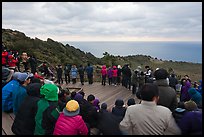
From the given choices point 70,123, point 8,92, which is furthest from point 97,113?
point 8,92

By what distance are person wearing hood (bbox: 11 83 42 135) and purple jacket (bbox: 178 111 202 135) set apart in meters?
2.63

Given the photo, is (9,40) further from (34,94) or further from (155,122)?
(155,122)

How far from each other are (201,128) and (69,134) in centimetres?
198

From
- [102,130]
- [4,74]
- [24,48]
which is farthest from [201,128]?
[24,48]

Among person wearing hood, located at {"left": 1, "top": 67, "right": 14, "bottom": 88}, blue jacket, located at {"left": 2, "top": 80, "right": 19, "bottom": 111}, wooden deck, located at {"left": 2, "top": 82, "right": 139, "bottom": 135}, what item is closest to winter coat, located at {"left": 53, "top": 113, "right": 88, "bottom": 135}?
blue jacket, located at {"left": 2, "top": 80, "right": 19, "bottom": 111}

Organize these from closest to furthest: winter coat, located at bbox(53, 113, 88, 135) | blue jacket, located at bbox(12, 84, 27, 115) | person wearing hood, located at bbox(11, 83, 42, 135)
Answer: winter coat, located at bbox(53, 113, 88, 135) < person wearing hood, located at bbox(11, 83, 42, 135) < blue jacket, located at bbox(12, 84, 27, 115)

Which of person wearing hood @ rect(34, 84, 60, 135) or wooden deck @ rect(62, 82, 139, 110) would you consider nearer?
person wearing hood @ rect(34, 84, 60, 135)

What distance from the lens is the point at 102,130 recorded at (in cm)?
469

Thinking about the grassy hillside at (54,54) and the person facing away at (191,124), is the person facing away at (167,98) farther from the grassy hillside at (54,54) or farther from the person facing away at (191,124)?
the grassy hillside at (54,54)

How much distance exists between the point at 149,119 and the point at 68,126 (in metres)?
1.31

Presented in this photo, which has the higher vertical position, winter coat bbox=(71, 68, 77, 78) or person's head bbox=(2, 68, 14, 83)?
person's head bbox=(2, 68, 14, 83)

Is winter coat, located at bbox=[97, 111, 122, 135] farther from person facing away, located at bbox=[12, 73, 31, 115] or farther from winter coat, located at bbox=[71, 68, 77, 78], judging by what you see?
winter coat, located at bbox=[71, 68, 77, 78]

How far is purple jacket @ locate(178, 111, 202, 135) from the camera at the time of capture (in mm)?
3389

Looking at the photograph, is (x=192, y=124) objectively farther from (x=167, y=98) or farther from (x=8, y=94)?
(x=8, y=94)
